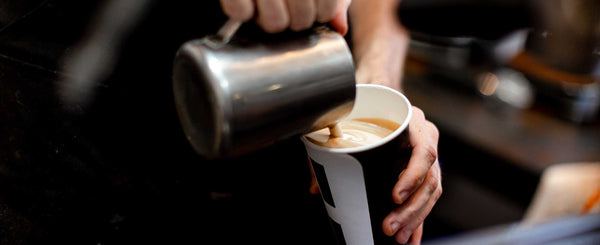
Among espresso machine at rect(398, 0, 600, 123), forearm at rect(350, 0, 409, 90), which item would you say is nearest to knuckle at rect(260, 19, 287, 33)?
forearm at rect(350, 0, 409, 90)

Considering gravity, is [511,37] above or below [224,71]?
below

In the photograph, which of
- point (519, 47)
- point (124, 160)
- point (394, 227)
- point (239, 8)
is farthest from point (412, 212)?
point (519, 47)

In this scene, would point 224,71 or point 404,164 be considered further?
point 404,164

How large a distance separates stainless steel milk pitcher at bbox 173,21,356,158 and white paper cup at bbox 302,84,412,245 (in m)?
0.07

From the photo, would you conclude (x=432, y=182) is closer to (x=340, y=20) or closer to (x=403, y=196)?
(x=403, y=196)

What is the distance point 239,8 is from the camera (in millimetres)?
502

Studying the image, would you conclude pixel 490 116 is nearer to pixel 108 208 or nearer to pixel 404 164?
pixel 404 164

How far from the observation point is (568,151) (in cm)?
170

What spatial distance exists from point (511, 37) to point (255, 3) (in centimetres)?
172

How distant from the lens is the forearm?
3.74ft

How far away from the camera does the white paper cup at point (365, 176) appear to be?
592 mm

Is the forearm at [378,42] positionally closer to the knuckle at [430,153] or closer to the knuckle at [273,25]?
the knuckle at [430,153]

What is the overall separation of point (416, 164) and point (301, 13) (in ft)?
1.08

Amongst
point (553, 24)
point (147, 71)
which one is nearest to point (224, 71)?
point (147, 71)
